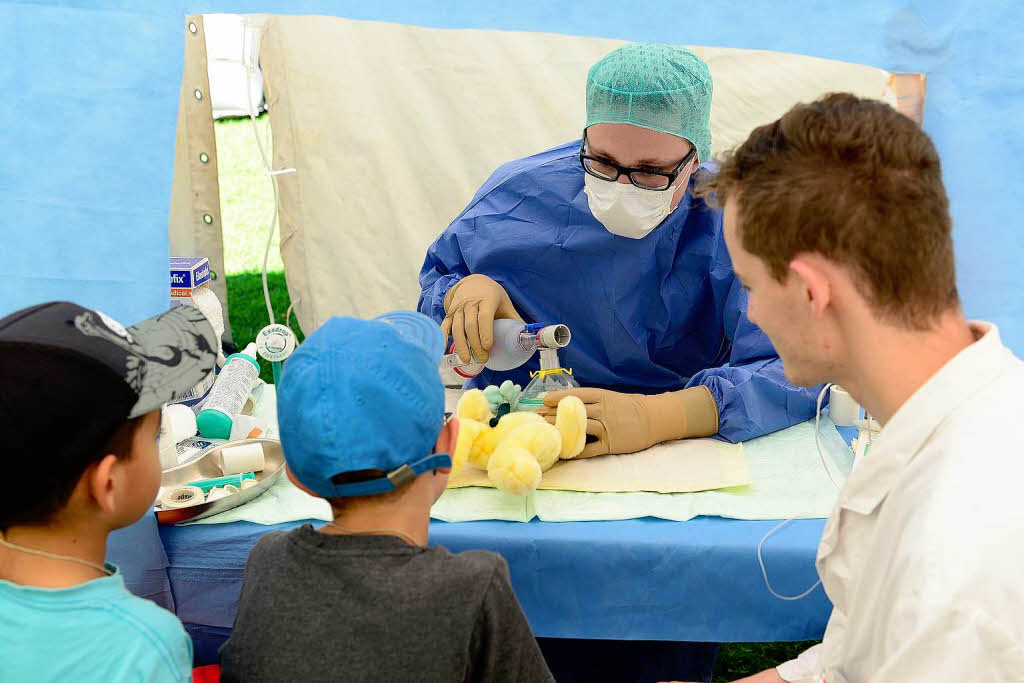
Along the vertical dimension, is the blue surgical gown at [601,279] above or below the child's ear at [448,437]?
below

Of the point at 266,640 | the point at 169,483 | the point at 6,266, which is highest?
the point at 6,266

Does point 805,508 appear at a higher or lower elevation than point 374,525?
lower

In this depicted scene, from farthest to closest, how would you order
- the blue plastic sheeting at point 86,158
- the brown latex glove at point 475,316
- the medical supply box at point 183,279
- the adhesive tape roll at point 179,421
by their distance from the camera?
the medical supply box at point 183,279, the brown latex glove at point 475,316, the adhesive tape roll at point 179,421, the blue plastic sheeting at point 86,158

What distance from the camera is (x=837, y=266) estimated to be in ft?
3.55

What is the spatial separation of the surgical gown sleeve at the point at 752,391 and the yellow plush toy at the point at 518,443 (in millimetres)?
340

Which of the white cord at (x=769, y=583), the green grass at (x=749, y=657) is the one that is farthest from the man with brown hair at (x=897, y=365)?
the green grass at (x=749, y=657)

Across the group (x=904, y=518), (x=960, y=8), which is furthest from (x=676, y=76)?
(x=904, y=518)

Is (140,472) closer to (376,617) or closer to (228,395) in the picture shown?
(376,617)

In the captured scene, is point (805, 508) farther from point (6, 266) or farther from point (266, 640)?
point (6, 266)

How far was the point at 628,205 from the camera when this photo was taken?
80.6 inches

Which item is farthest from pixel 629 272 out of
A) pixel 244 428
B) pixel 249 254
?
pixel 249 254

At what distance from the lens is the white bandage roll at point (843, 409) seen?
79.1 inches

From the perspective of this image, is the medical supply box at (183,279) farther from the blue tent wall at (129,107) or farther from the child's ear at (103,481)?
the child's ear at (103,481)

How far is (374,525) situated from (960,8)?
6.83 feet
